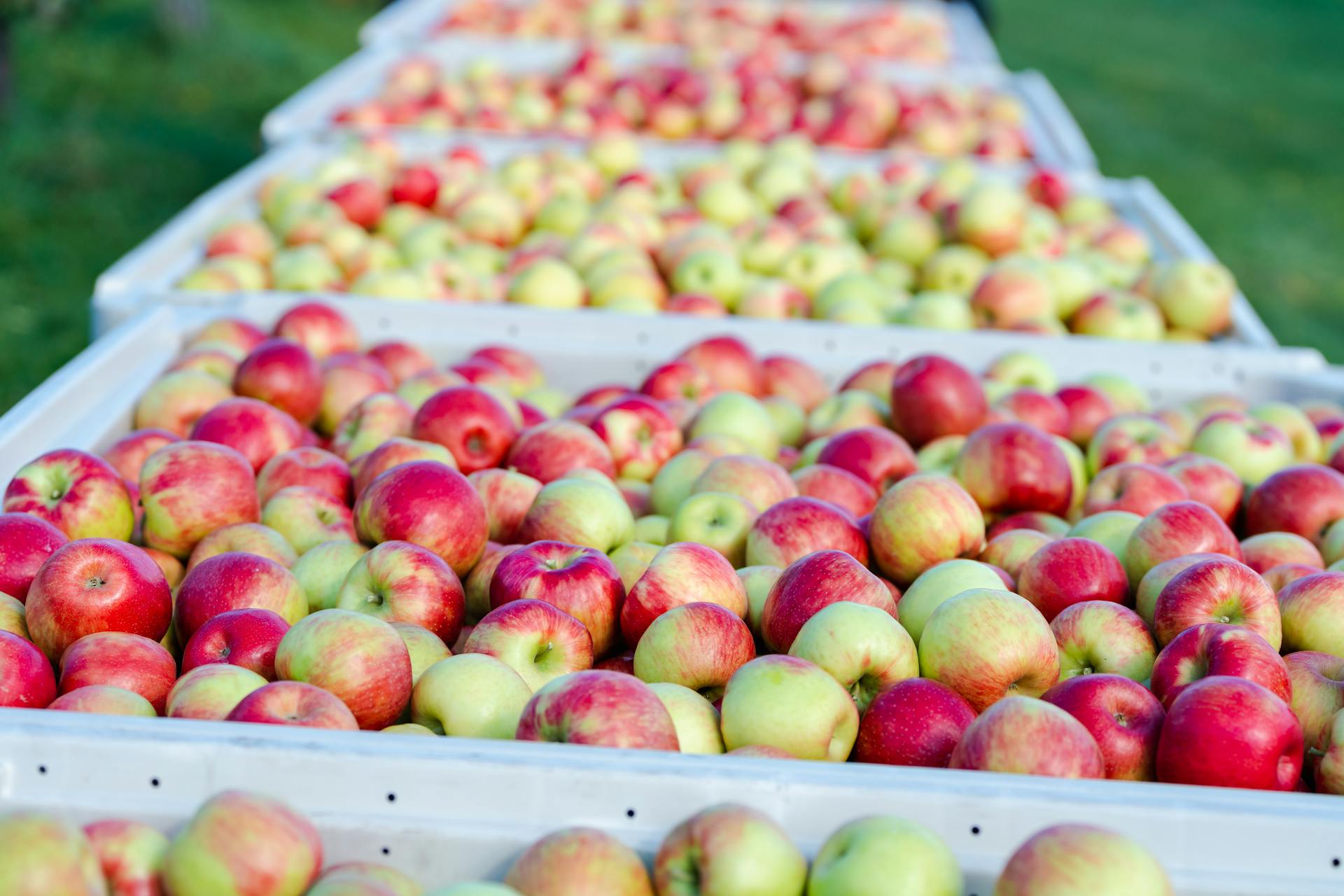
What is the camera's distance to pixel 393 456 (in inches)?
88.7

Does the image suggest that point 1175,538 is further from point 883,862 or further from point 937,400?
point 883,862

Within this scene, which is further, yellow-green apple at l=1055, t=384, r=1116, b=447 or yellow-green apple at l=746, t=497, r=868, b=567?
yellow-green apple at l=1055, t=384, r=1116, b=447

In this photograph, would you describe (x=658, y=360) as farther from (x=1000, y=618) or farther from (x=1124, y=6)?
(x=1124, y=6)

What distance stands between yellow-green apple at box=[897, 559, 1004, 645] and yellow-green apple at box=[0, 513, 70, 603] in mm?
1274

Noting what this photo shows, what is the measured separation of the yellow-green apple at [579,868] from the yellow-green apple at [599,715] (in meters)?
0.15

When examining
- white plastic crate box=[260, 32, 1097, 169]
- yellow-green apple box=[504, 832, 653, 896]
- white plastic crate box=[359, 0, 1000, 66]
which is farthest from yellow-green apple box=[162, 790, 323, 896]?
white plastic crate box=[359, 0, 1000, 66]

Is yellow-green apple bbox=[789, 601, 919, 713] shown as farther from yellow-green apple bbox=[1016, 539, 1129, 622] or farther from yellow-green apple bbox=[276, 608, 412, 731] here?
yellow-green apple bbox=[276, 608, 412, 731]

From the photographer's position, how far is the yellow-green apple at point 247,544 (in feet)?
6.64

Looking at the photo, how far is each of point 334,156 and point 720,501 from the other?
2974 mm

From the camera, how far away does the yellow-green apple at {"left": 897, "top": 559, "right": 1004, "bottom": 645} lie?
1.88m

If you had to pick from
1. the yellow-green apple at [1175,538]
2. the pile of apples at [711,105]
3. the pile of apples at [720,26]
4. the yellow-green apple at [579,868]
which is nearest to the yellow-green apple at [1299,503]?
the yellow-green apple at [1175,538]

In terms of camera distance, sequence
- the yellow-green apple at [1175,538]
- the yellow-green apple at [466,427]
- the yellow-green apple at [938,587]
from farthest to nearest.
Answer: the yellow-green apple at [466,427]
the yellow-green apple at [1175,538]
the yellow-green apple at [938,587]

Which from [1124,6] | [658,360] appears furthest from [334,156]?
[1124,6]

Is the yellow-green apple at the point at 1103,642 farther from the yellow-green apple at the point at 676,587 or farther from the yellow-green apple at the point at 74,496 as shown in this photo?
the yellow-green apple at the point at 74,496
